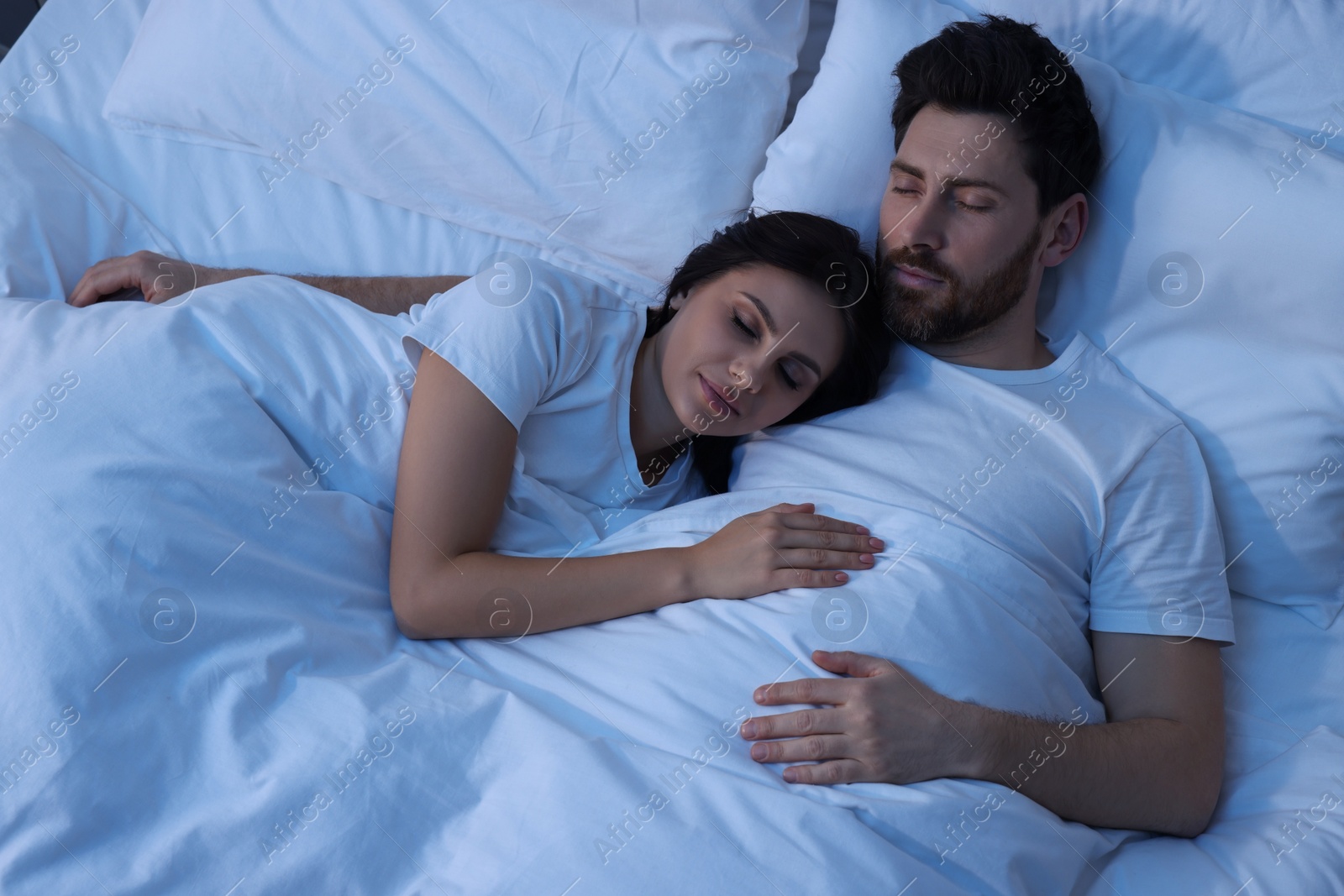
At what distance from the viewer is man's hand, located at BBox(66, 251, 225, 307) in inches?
57.3

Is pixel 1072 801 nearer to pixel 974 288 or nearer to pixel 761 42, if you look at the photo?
pixel 974 288

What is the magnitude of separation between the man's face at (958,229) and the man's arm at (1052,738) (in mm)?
525

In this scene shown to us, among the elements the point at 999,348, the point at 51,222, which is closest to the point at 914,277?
the point at 999,348

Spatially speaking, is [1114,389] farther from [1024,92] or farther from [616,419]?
[616,419]

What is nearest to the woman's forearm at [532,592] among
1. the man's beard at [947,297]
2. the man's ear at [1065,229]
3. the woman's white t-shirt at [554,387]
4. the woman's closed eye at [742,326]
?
the woman's white t-shirt at [554,387]

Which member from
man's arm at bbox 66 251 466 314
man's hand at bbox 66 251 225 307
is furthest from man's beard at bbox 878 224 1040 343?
man's hand at bbox 66 251 225 307

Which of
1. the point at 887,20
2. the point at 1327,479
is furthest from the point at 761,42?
the point at 1327,479

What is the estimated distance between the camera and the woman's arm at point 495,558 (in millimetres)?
1188

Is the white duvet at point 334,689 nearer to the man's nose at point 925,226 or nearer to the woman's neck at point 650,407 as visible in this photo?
the woman's neck at point 650,407

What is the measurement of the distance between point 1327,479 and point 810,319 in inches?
30.4

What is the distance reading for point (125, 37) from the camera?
6.06 feet

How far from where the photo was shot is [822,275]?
4.62 ft

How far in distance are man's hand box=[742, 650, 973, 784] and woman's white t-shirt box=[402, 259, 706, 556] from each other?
0.43 metres

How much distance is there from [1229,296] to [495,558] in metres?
1.12
